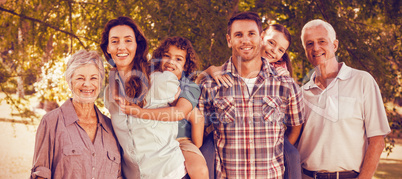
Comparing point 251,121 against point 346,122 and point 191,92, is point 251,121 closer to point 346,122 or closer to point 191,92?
point 191,92

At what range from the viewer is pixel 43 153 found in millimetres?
2232

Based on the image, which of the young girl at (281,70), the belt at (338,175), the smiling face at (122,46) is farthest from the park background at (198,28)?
the belt at (338,175)

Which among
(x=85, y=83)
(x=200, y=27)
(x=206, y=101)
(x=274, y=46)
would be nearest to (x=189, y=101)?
(x=206, y=101)

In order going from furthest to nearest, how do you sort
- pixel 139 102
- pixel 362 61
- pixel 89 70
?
pixel 362 61 → pixel 139 102 → pixel 89 70

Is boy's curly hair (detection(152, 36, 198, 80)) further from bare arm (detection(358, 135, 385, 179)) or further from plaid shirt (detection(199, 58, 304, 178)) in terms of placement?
bare arm (detection(358, 135, 385, 179))

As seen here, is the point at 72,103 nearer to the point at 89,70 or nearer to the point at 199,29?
the point at 89,70

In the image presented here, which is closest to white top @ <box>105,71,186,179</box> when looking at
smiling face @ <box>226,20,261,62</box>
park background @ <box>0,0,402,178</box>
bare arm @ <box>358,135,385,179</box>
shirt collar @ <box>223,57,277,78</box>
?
shirt collar @ <box>223,57,277,78</box>

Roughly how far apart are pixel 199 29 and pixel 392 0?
272 centimetres

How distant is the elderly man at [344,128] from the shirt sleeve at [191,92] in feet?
3.08

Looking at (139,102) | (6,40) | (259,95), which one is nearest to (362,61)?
(259,95)

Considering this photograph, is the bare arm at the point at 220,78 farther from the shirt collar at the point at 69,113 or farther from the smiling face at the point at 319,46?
the shirt collar at the point at 69,113

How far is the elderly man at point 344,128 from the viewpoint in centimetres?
273

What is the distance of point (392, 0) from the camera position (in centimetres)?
500

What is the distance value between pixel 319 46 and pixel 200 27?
2007 millimetres
